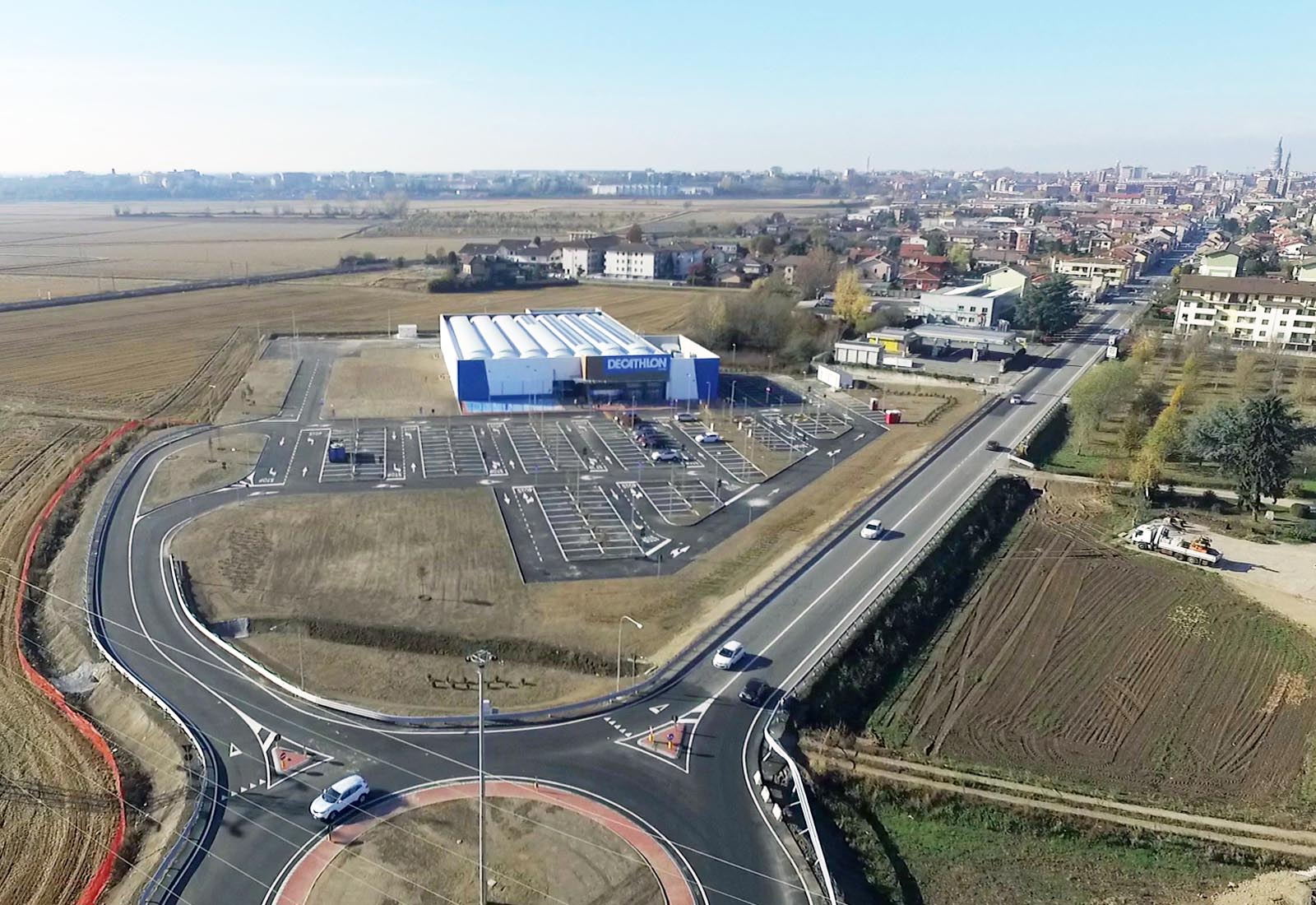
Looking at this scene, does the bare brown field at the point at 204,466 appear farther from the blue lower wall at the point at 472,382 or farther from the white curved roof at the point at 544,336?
the white curved roof at the point at 544,336

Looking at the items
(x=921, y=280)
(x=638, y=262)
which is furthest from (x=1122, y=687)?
(x=638, y=262)

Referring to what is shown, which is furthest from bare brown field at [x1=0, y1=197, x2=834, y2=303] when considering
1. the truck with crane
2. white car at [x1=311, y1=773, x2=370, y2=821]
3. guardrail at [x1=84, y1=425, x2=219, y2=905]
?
the truck with crane

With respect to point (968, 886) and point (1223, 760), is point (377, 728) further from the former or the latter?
point (1223, 760)

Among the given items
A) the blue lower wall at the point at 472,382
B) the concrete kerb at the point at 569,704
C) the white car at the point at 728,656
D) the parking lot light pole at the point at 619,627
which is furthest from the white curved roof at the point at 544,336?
the white car at the point at 728,656

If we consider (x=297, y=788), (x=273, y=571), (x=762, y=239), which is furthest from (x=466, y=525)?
(x=762, y=239)

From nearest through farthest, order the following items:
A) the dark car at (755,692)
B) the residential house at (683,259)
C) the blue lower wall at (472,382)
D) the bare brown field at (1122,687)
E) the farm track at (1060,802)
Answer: the farm track at (1060,802)
the bare brown field at (1122,687)
the dark car at (755,692)
the blue lower wall at (472,382)
the residential house at (683,259)

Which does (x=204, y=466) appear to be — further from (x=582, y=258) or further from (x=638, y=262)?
(x=582, y=258)
